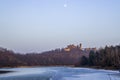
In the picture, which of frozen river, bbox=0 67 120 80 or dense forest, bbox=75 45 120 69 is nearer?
frozen river, bbox=0 67 120 80

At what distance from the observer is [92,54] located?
6506 inches

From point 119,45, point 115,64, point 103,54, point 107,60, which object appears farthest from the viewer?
point 119,45

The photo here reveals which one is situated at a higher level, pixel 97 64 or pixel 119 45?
pixel 119 45

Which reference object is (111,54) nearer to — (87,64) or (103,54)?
(103,54)

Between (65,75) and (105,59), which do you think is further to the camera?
(105,59)

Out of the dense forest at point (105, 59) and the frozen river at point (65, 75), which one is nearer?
the frozen river at point (65, 75)

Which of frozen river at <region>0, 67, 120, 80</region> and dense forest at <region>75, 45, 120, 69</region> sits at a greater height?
dense forest at <region>75, 45, 120, 69</region>

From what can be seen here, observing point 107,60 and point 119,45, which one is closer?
point 107,60

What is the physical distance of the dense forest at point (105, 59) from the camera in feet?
458

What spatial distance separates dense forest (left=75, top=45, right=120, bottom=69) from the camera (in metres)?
140

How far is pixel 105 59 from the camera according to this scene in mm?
149125

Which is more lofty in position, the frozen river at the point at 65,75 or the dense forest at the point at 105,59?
the dense forest at the point at 105,59

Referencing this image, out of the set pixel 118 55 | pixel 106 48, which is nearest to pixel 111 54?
pixel 118 55

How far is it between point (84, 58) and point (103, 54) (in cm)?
1640
